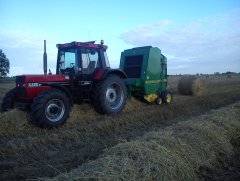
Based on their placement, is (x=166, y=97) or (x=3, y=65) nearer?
(x=166, y=97)

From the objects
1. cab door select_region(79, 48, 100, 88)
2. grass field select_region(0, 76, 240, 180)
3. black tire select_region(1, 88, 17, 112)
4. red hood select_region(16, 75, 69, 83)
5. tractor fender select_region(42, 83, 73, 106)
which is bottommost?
grass field select_region(0, 76, 240, 180)

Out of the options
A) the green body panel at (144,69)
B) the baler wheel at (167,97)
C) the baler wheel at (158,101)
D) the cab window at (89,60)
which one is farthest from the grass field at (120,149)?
the baler wheel at (167,97)

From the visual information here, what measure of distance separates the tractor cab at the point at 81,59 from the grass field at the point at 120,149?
143cm

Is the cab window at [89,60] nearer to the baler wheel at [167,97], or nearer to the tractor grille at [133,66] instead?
the tractor grille at [133,66]

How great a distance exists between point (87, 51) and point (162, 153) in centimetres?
509

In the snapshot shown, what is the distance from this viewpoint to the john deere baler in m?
11.5

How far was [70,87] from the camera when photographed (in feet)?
28.3

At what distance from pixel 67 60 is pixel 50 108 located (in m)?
1.98

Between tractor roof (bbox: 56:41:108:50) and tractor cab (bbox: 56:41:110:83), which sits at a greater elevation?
tractor roof (bbox: 56:41:108:50)

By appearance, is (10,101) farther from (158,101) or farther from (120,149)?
(158,101)

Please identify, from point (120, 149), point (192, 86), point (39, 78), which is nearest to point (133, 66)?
point (39, 78)

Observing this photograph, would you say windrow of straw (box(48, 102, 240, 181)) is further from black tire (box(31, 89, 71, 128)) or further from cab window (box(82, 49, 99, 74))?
cab window (box(82, 49, 99, 74))

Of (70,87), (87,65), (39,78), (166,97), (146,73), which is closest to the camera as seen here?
(39,78)

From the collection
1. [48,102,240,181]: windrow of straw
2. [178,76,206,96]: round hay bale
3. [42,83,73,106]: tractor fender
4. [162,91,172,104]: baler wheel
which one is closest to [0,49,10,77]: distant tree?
[178,76,206,96]: round hay bale
